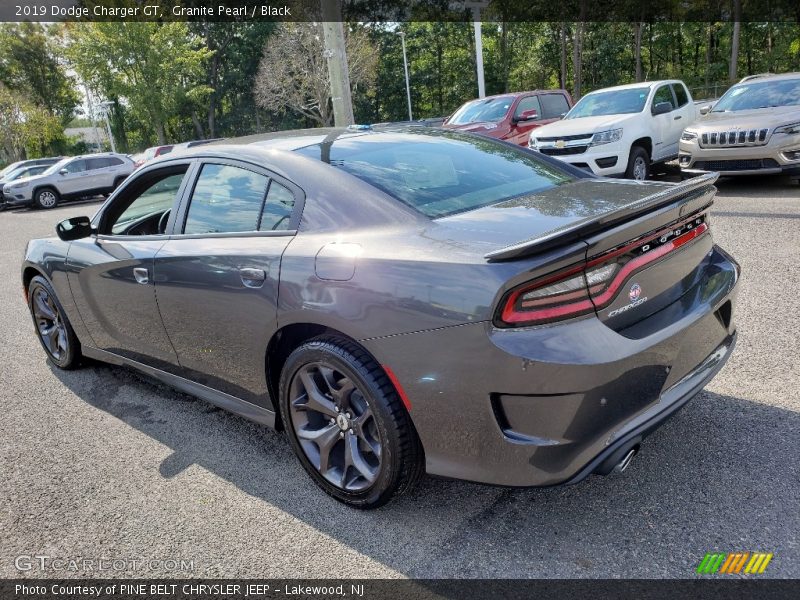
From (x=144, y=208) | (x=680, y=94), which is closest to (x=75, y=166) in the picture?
(x=680, y=94)

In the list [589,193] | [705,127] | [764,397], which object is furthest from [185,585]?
[705,127]

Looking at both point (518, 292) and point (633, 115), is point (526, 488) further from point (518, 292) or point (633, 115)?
point (633, 115)

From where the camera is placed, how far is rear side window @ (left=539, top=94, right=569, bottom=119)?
13.9 metres

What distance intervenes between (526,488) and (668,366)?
69cm

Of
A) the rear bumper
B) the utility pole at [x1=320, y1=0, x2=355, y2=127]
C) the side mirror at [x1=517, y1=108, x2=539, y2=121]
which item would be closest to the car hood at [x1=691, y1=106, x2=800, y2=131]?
the side mirror at [x1=517, y1=108, x2=539, y2=121]

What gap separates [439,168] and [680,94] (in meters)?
10.1

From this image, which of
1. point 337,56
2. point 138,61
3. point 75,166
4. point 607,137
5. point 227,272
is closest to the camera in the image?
point 227,272

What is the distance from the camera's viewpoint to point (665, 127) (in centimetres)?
1063

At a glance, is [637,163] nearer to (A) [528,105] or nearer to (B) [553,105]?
(A) [528,105]

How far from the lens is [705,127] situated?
9.11m

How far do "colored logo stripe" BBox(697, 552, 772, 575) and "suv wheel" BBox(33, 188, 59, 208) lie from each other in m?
22.6

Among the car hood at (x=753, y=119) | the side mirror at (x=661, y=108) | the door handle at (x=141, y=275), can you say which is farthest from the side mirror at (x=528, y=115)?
the door handle at (x=141, y=275)

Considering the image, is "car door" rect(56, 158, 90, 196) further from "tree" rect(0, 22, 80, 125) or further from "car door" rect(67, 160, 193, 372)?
"tree" rect(0, 22, 80, 125)

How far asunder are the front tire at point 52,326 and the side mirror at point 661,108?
9144 mm
